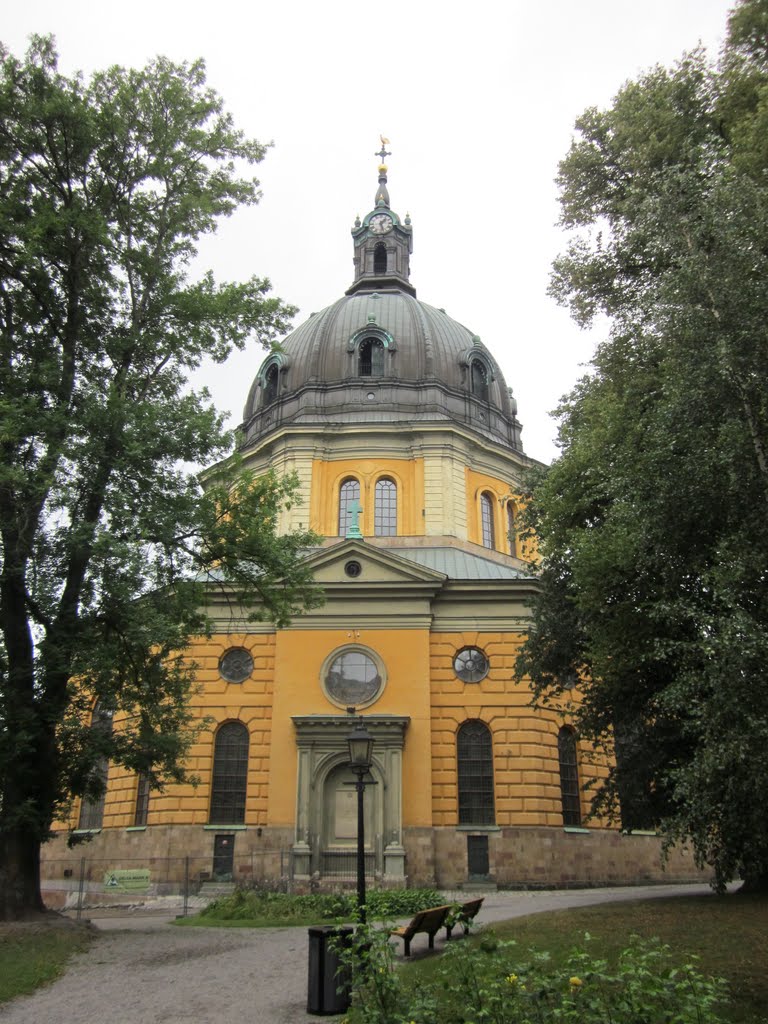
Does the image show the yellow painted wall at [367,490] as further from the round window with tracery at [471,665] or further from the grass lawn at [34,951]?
the grass lawn at [34,951]

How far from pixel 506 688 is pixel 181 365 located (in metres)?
13.4

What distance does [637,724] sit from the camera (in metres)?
17.5

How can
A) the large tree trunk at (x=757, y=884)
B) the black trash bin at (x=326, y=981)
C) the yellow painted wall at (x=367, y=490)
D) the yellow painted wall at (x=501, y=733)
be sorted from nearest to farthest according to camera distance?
the black trash bin at (x=326, y=981) → the large tree trunk at (x=757, y=884) → the yellow painted wall at (x=501, y=733) → the yellow painted wall at (x=367, y=490)

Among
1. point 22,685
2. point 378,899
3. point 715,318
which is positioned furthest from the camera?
point 378,899

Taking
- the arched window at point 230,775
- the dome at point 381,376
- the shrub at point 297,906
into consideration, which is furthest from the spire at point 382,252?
the shrub at point 297,906

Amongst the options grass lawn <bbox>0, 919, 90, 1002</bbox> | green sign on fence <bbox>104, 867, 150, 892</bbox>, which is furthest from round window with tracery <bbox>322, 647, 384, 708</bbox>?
grass lawn <bbox>0, 919, 90, 1002</bbox>

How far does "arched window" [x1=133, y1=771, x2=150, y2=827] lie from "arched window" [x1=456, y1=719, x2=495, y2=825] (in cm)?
935

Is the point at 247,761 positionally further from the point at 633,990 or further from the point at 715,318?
the point at 633,990

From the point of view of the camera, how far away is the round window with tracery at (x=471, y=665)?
25.3m

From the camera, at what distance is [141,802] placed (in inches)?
1017

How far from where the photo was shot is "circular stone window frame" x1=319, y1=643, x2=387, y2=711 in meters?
24.6

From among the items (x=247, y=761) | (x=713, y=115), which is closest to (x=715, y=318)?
(x=713, y=115)

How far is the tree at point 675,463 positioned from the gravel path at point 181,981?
480 centimetres

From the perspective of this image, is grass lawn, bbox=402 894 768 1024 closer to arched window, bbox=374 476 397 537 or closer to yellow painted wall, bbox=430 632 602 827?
yellow painted wall, bbox=430 632 602 827
